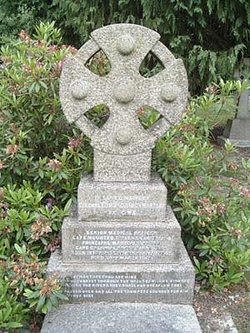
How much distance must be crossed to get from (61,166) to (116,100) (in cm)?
65

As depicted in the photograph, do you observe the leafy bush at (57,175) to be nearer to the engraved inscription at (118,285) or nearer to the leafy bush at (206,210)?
the leafy bush at (206,210)

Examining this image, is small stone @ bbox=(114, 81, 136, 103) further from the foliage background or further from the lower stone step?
the foliage background

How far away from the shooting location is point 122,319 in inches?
127

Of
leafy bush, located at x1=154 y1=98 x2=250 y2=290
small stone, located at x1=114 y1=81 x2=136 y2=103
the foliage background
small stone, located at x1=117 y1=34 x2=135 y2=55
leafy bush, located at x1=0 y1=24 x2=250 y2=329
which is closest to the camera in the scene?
small stone, located at x1=117 y1=34 x2=135 y2=55

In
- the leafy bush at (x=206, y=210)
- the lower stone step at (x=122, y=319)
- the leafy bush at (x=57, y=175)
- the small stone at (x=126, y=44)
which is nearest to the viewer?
the lower stone step at (x=122, y=319)

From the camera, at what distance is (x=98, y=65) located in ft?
14.5

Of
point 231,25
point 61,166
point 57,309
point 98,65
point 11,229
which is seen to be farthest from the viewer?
point 231,25

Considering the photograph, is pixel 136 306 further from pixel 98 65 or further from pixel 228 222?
pixel 98 65

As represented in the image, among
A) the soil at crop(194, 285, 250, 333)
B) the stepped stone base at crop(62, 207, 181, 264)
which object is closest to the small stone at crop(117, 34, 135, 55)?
the stepped stone base at crop(62, 207, 181, 264)

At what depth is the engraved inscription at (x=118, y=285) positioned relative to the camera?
3408mm

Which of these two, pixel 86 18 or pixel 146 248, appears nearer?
pixel 146 248

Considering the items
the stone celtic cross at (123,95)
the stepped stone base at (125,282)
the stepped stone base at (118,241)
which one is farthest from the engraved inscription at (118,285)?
the stone celtic cross at (123,95)

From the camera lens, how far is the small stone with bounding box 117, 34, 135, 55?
3375 mm

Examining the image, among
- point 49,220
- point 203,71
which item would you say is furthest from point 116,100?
point 203,71
